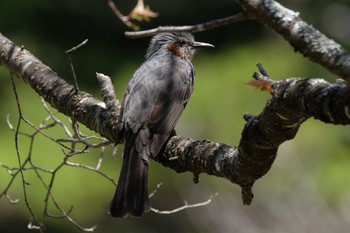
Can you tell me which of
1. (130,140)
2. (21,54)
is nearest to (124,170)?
(130,140)

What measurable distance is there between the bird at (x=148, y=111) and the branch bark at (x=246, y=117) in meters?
0.17

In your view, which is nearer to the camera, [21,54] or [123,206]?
[123,206]

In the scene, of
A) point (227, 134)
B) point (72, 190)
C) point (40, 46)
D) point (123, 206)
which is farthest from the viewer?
point (40, 46)

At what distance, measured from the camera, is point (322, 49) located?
264 centimetres

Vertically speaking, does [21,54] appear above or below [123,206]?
above

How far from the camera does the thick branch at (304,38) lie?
8.61ft

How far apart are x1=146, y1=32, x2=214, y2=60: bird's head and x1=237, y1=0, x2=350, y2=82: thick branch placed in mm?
3653

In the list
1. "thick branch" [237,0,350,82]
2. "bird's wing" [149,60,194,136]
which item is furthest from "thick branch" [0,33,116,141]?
"thick branch" [237,0,350,82]

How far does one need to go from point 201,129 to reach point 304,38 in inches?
247

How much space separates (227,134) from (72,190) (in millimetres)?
1995

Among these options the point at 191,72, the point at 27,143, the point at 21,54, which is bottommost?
the point at 27,143

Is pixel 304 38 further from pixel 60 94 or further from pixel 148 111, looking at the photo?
pixel 148 111

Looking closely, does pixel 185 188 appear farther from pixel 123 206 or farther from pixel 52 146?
pixel 123 206

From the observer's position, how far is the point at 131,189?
445 centimetres
